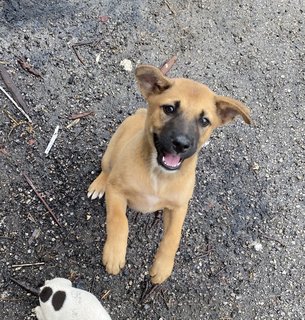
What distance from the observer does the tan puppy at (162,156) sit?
171 inches

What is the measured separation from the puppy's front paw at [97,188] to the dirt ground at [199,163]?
7cm

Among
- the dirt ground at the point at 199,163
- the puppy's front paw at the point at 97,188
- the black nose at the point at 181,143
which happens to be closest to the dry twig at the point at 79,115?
the dirt ground at the point at 199,163

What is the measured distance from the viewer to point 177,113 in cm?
437

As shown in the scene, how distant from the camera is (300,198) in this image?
6.01 meters

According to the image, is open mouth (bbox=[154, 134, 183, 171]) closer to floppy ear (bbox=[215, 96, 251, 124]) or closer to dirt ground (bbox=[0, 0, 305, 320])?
floppy ear (bbox=[215, 96, 251, 124])

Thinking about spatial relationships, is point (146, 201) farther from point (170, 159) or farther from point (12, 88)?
point (12, 88)

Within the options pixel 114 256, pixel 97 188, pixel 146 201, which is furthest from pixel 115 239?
pixel 97 188

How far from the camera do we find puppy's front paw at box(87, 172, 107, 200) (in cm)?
547

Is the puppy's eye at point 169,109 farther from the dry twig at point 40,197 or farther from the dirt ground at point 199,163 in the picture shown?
the dry twig at point 40,197

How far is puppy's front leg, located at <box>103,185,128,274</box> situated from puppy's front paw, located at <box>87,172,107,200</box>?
71 cm

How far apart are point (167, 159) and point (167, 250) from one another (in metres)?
0.80

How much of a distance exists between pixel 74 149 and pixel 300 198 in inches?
90.7

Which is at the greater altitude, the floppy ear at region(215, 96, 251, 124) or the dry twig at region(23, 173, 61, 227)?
the floppy ear at region(215, 96, 251, 124)

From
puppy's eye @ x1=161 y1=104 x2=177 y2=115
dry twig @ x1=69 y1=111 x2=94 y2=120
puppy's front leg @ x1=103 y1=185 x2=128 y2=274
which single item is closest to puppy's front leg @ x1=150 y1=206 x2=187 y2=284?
puppy's front leg @ x1=103 y1=185 x2=128 y2=274
